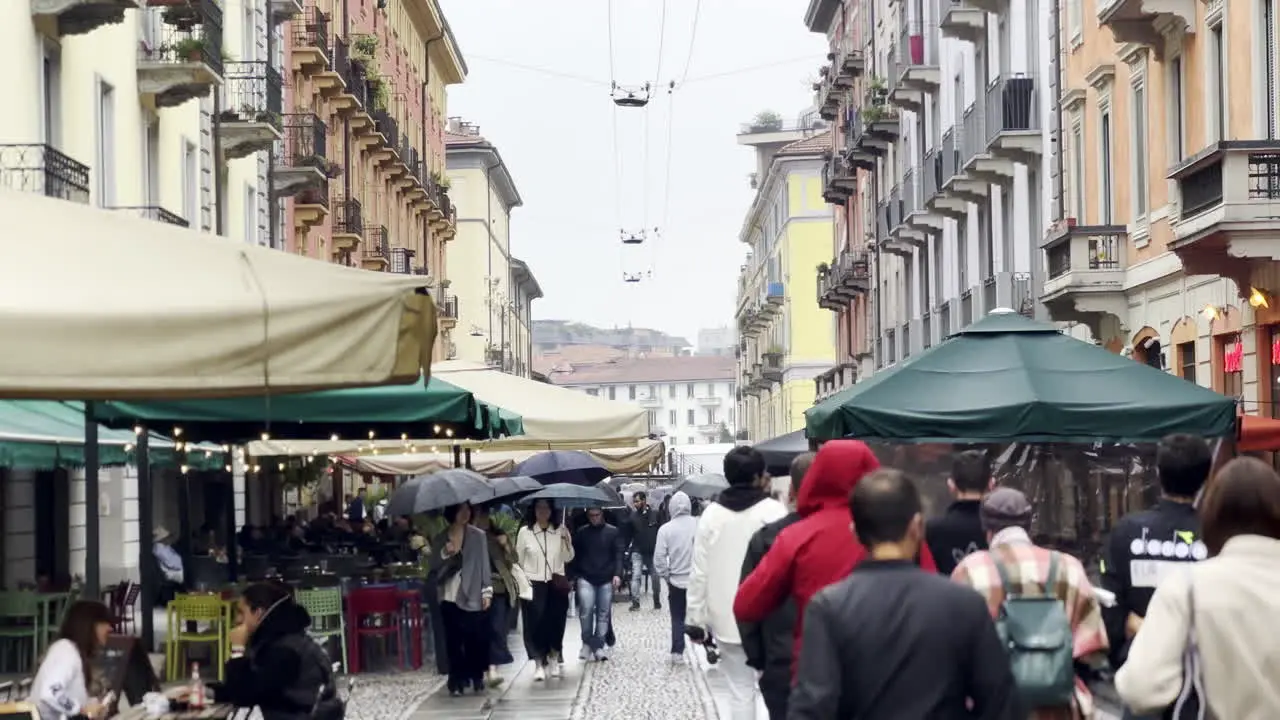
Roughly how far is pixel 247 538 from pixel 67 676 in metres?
20.9

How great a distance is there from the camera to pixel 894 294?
56281 millimetres

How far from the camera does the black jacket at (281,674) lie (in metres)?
9.24

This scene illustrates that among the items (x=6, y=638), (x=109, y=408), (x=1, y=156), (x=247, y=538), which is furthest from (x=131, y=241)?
(x=247, y=538)

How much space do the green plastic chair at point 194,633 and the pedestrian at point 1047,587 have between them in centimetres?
1117

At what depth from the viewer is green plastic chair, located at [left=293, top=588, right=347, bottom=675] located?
790 inches

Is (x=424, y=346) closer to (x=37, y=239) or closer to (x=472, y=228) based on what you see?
(x=37, y=239)

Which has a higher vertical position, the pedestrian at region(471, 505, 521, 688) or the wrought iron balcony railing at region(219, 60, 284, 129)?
the wrought iron balcony railing at region(219, 60, 284, 129)

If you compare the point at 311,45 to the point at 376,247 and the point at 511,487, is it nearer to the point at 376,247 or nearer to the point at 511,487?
the point at 376,247

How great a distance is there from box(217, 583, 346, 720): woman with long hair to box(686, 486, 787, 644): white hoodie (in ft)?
10.3

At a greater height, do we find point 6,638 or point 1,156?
point 1,156

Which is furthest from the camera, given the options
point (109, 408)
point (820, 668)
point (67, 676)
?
point (109, 408)

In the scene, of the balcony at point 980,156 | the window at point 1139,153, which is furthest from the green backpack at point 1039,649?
the balcony at point 980,156

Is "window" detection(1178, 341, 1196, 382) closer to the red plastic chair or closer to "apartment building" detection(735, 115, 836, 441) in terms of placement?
the red plastic chair

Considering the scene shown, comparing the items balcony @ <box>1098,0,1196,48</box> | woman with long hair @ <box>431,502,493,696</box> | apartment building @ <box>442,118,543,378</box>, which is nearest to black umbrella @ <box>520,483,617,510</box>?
woman with long hair @ <box>431,502,493,696</box>
